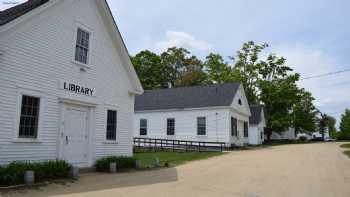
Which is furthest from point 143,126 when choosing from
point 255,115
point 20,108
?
point 20,108

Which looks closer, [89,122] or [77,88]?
[77,88]

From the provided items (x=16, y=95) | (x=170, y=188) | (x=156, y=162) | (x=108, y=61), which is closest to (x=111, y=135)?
(x=156, y=162)

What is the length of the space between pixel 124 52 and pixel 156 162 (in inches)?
214

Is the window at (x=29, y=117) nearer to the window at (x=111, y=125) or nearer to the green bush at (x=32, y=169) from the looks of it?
the green bush at (x=32, y=169)

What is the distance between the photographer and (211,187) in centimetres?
870

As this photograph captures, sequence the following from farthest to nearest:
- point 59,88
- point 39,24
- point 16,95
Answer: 1. point 59,88
2. point 39,24
3. point 16,95

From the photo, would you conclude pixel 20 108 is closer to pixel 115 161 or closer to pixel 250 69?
pixel 115 161

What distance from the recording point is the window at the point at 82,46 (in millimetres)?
11996

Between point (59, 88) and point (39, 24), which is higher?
point (39, 24)

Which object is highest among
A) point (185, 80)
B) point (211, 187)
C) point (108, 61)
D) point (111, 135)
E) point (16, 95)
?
point (185, 80)

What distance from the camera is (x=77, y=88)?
11.7 m

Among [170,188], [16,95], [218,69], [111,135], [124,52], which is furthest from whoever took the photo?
[218,69]

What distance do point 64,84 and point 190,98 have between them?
66.5 ft

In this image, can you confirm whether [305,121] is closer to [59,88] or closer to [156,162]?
[156,162]
